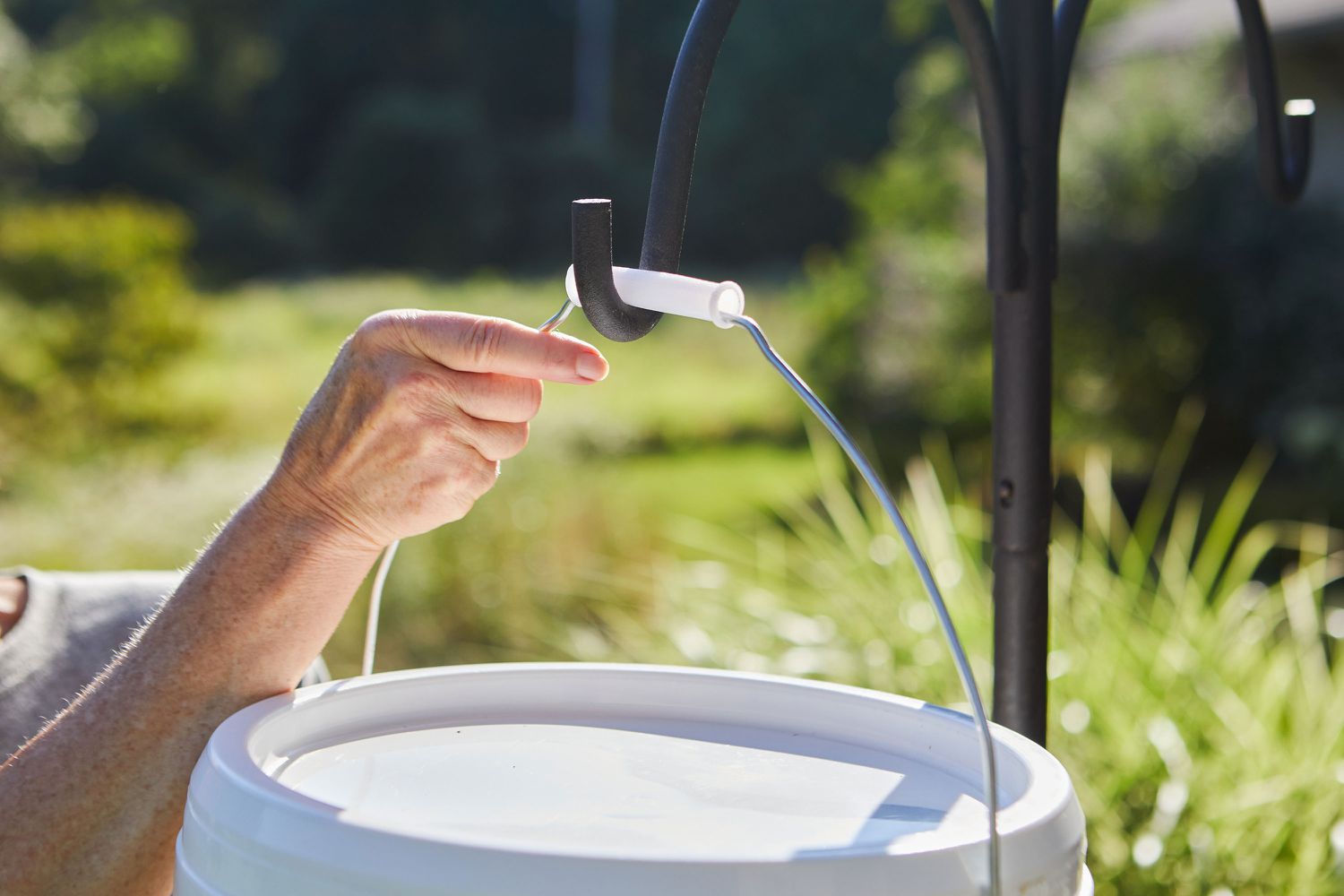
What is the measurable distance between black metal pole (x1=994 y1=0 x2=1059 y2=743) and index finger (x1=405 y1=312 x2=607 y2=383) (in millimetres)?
343

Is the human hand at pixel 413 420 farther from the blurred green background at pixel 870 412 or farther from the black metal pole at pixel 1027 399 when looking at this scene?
the blurred green background at pixel 870 412

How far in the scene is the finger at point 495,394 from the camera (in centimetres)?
81

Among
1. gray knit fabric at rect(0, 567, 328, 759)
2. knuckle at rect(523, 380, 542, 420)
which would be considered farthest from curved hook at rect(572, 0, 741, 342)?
gray knit fabric at rect(0, 567, 328, 759)

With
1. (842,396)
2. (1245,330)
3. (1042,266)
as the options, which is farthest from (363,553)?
(842,396)

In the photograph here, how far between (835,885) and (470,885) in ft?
0.50

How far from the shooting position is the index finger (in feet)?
2.48

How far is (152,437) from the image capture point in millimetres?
9102

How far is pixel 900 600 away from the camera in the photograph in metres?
2.76

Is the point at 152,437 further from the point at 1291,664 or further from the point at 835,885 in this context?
the point at 835,885

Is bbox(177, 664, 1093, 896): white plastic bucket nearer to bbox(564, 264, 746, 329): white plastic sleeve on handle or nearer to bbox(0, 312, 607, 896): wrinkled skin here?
bbox(0, 312, 607, 896): wrinkled skin

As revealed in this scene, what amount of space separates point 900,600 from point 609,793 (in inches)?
83.8

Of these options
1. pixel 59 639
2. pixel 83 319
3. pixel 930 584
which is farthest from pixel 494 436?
pixel 83 319

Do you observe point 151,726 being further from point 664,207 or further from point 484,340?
point 664,207

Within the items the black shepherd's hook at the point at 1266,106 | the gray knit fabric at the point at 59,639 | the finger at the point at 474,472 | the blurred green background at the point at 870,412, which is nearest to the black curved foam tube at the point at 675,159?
the finger at the point at 474,472
